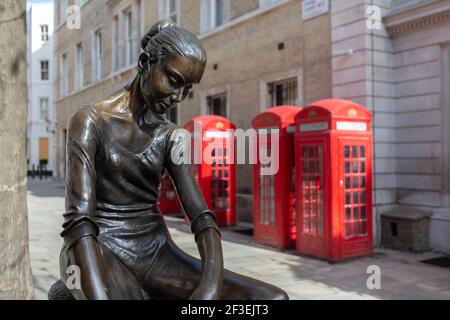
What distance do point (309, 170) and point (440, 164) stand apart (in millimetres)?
2584

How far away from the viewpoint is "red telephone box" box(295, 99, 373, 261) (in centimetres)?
788

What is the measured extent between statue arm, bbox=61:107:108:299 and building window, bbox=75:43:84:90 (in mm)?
25855

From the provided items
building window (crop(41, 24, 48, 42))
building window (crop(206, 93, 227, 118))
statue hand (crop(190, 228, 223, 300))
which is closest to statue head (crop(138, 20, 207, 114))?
statue hand (crop(190, 228, 223, 300))

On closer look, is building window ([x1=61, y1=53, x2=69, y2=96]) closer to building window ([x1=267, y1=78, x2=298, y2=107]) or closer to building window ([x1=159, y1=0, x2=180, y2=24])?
building window ([x1=159, y1=0, x2=180, y2=24])

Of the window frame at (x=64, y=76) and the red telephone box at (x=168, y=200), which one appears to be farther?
the window frame at (x=64, y=76)

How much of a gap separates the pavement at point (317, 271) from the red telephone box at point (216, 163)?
182 cm

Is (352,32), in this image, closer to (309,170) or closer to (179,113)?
(309,170)

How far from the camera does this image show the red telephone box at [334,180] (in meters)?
7.88

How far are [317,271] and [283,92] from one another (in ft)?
19.6

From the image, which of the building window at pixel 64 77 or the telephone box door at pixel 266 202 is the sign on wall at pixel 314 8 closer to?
the telephone box door at pixel 266 202

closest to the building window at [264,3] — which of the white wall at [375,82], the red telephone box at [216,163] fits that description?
the white wall at [375,82]

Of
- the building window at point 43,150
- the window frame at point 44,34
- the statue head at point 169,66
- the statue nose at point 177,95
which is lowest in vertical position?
the statue nose at point 177,95

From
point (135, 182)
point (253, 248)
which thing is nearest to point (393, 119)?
point (253, 248)

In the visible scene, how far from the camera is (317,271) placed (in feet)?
23.8
